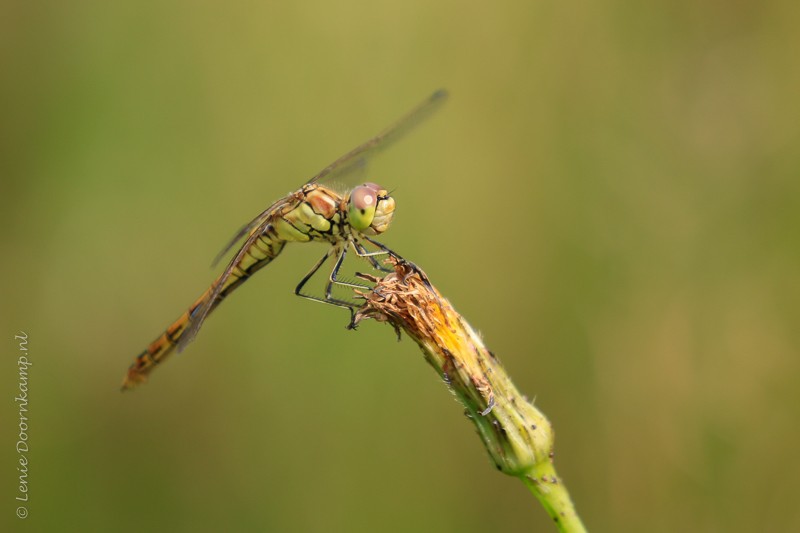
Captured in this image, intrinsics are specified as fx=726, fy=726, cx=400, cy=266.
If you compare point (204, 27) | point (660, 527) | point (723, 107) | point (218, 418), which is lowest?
point (660, 527)

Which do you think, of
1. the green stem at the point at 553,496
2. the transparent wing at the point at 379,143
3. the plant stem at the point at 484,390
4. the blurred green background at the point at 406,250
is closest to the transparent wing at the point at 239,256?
the transparent wing at the point at 379,143

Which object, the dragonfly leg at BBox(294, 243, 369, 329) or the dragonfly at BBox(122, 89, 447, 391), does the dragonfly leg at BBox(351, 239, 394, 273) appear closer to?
the dragonfly at BBox(122, 89, 447, 391)

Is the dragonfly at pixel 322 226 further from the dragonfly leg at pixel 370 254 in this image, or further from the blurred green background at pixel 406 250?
the blurred green background at pixel 406 250

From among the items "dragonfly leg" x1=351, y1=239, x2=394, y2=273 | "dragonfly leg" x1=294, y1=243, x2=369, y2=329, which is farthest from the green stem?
"dragonfly leg" x1=351, y1=239, x2=394, y2=273

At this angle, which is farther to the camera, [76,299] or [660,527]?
[76,299]

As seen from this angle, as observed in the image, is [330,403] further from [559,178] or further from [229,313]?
[559,178]

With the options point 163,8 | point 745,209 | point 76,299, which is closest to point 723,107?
point 745,209

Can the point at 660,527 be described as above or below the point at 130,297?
below

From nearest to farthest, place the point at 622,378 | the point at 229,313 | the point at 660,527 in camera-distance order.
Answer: the point at 660,527 < the point at 622,378 < the point at 229,313

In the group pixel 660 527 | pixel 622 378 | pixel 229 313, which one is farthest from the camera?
pixel 229 313
